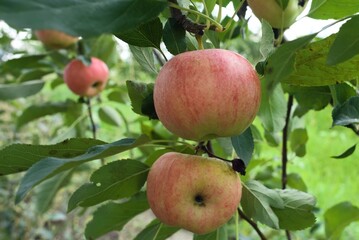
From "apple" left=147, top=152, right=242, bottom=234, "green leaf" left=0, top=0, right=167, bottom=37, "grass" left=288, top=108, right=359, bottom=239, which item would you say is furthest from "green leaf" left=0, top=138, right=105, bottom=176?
"grass" left=288, top=108, right=359, bottom=239

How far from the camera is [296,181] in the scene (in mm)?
1324

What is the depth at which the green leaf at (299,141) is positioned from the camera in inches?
50.7

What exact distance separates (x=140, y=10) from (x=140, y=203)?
47 centimetres

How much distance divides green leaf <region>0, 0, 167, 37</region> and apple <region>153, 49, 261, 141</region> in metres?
0.08

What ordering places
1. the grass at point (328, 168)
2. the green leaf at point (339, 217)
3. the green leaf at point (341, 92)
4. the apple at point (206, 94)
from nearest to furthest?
the apple at point (206, 94) < the green leaf at point (341, 92) < the green leaf at point (339, 217) < the grass at point (328, 168)

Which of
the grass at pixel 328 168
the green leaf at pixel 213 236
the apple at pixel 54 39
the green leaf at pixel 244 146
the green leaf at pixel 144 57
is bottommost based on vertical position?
the grass at pixel 328 168

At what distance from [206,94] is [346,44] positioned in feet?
0.52

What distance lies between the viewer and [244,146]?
0.73 metres

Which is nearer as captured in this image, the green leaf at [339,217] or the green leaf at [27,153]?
the green leaf at [27,153]

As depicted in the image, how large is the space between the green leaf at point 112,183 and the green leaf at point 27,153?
74mm

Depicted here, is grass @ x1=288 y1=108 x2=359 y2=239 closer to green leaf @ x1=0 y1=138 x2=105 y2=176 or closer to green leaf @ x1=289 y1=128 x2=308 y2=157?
green leaf @ x1=289 y1=128 x2=308 y2=157

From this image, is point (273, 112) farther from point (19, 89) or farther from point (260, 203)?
point (19, 89)

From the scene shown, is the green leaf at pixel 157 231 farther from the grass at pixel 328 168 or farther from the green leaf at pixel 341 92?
the grass at pixel 328 168

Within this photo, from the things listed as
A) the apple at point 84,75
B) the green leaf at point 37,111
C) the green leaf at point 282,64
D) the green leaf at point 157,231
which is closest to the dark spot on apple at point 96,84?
the apple at point 84,75
